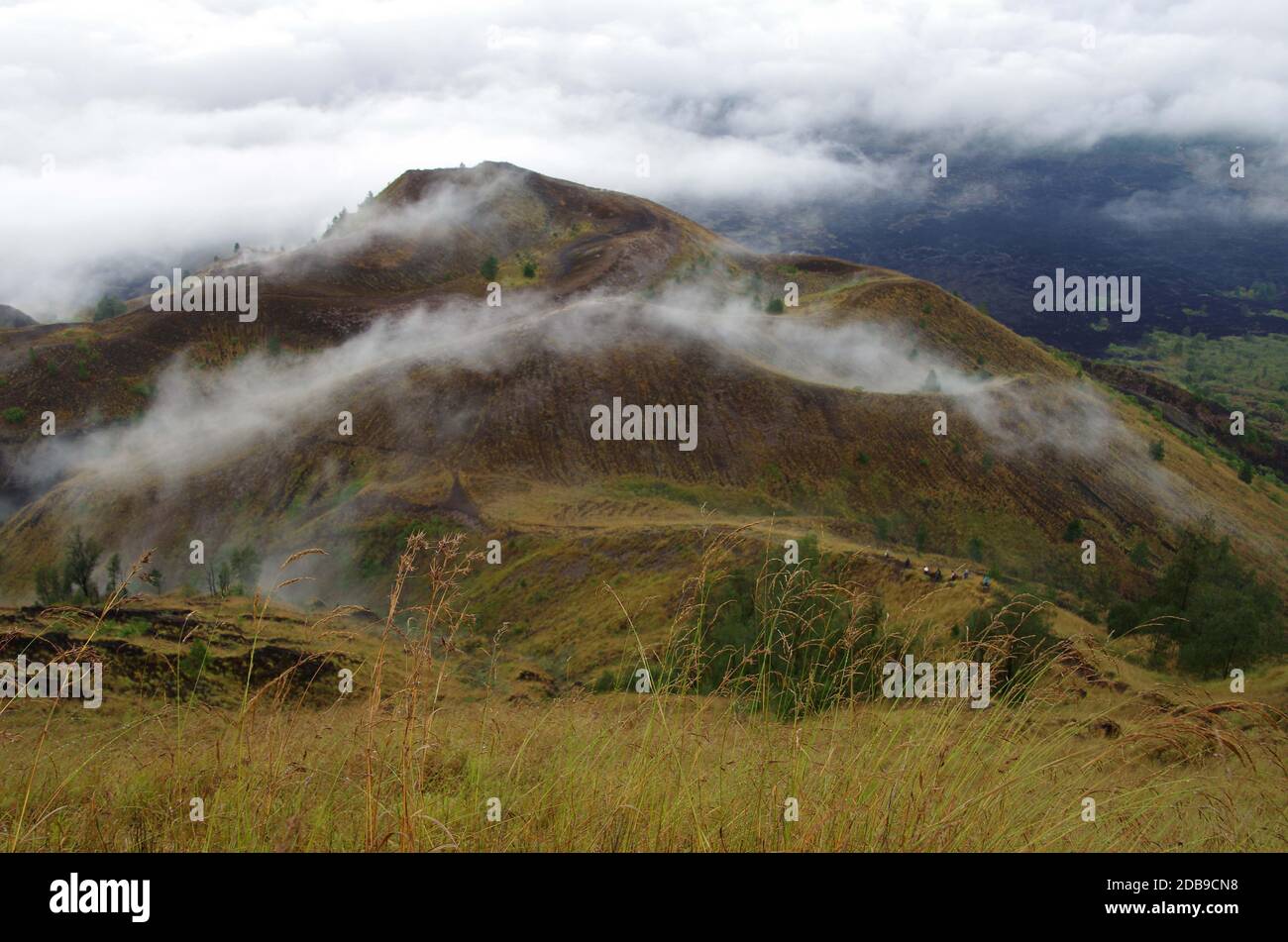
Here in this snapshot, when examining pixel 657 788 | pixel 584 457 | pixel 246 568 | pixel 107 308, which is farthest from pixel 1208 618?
pixel 107 308

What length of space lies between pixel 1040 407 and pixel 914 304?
16.8m

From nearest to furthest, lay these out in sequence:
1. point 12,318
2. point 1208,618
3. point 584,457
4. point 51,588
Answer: point 1208,618
point 51,588
point 584,457
point 12,318

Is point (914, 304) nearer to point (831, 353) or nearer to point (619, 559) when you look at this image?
point (831, 353)

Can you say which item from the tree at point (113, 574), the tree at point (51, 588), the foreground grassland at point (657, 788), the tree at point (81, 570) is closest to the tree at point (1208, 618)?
the foreground grassland at point (657, 788)

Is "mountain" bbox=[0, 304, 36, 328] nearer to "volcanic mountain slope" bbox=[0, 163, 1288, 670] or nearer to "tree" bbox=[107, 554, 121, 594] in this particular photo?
"volcanic mountain slope" bbox=[0, 163, 1288, 670]

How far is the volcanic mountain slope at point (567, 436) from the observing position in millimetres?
42531

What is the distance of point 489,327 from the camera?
195ft

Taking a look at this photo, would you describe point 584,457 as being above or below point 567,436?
below

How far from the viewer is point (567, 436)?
48.8 meters

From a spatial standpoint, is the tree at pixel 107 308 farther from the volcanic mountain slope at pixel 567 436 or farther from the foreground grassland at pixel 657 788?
the foreground grassland at pixel 657 788

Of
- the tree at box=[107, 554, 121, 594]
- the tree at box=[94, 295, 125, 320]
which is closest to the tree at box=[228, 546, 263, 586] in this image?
the tree at box=[107, 554, 121, 594]

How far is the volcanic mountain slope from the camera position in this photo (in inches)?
1674

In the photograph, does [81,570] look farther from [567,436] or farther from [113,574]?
[567,436]
